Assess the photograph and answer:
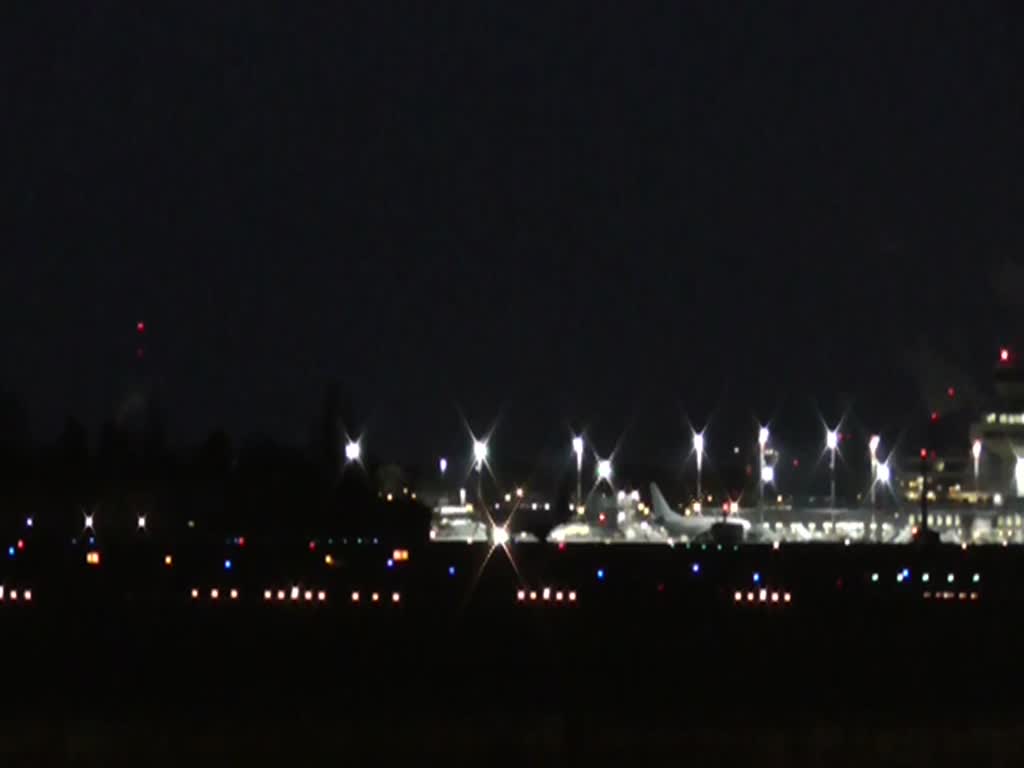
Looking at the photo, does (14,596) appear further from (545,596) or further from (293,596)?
(545,596)

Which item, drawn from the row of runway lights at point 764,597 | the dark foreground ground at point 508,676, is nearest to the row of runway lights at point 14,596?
the dark foreground ground at point 508,676

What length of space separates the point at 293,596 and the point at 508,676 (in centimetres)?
1639

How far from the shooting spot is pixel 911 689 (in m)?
18.1

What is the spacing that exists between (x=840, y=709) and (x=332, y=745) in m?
5.07

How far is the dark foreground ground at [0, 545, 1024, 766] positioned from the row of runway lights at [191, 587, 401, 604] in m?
0.31

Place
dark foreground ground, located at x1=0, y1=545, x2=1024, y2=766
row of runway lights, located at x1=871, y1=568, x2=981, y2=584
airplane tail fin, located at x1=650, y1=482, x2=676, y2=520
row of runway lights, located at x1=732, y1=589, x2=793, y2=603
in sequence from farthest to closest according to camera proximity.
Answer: airplane tail fin, located at x1=650, y1=482, x2=676, y2=520 < row of runway lights, located at x1=871, y1=568, x2=981, y2=584 < row of runway lights, located at x1=732, y1=589, x2=793, y2=603 < dark foreground ground, located at x1=0, y1=545, x2=1024, y2=766

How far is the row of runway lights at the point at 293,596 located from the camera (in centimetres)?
3397

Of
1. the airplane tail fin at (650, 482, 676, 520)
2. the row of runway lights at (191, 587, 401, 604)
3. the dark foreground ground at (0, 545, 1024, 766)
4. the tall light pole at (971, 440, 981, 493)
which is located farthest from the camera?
the tall light pole at (971, 440, 981, 493)

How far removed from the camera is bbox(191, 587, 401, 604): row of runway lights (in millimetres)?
33969

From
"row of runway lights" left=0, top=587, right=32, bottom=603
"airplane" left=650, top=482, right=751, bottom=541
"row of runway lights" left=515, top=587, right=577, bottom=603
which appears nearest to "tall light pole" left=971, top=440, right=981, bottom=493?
"airplane" left=650, top=482, right=751, bottom=541

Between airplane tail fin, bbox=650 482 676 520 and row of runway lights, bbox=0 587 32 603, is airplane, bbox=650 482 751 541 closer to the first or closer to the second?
airplane tail fin, bbox=650 482 676 520

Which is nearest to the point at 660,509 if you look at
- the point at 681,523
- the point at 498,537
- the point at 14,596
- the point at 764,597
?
the point at 681,523

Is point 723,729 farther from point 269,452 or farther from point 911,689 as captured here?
point 269,452

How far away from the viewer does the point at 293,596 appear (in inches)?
1389
